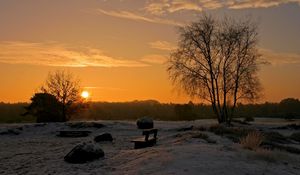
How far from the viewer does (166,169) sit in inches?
568

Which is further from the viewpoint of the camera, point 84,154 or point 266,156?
point 84,154

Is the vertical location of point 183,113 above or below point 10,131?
above

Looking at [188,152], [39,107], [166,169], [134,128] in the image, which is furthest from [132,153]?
[39,107]

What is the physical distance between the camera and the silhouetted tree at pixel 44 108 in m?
57.9

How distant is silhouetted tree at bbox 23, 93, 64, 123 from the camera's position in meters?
57.9

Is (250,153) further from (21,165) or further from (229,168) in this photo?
(21,165)

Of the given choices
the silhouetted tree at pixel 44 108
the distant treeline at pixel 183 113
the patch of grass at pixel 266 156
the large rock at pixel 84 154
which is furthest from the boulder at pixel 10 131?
the distant treeline at pixel 183 113

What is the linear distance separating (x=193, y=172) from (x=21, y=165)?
28.4 feet

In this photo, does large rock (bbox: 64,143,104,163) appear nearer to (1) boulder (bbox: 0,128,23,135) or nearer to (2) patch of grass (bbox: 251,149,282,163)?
(2) patch of grass (bbox: 251,149,282,163)

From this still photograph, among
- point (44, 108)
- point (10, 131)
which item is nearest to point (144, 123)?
point (10, 131)

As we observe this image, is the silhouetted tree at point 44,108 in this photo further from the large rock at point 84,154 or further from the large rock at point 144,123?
the large rock at point 84,154

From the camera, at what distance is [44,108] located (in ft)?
193

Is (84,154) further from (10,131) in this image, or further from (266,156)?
(10,131)

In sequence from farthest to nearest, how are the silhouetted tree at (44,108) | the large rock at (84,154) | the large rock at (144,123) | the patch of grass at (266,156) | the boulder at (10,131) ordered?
the silhouetted tree at (44,108)
the large rock at (144,123)
the boulder at (10,131)
the large rock at (84,154)
the patch of grass at (266,156)
